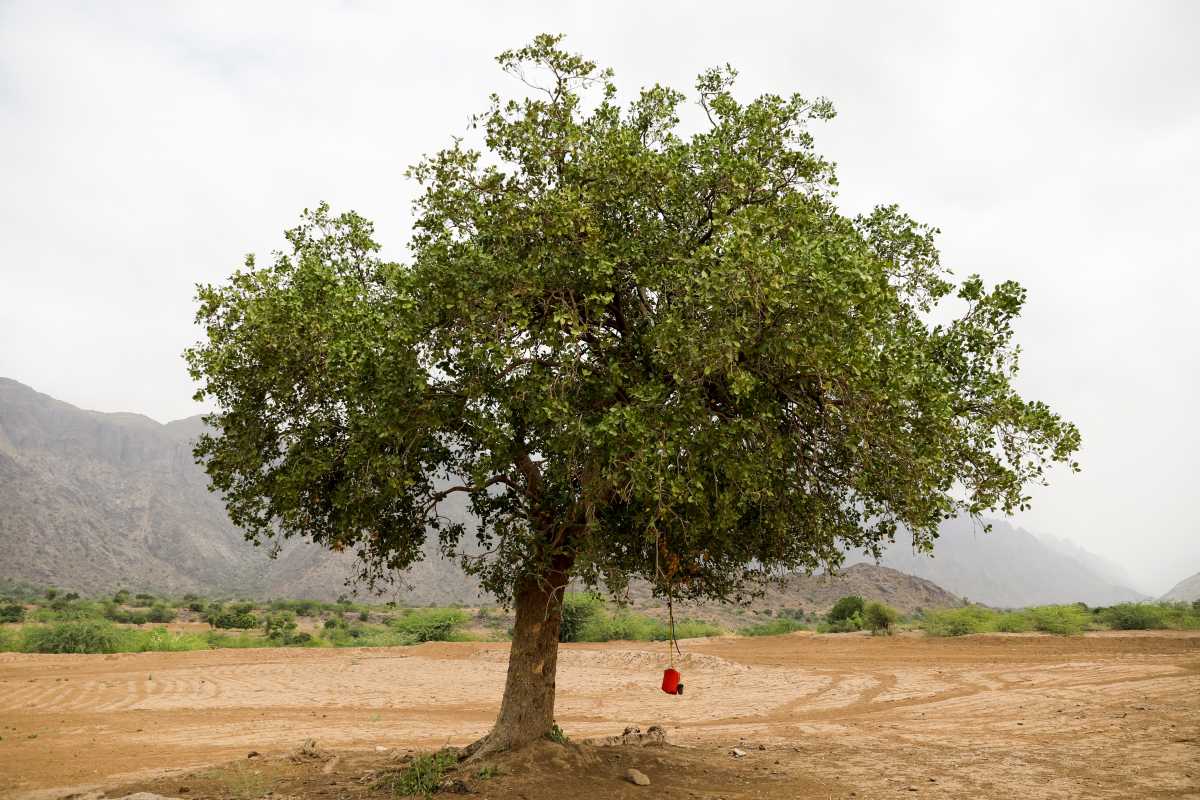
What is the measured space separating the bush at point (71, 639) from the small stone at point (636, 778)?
33005 millimetres

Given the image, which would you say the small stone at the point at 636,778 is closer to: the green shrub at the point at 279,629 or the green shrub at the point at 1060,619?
the green shrub at the point at 1060,619

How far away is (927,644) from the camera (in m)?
37.4

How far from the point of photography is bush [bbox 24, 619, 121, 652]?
1362 inches

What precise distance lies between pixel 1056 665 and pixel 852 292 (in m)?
26.5

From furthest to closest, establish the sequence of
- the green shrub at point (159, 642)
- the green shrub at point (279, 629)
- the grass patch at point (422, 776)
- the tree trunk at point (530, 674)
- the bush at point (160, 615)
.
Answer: the bush at point (160, 615) → the green shrub at point (279, 629) → the green shrub at point (159, 642) → the tree trunk at point (530, 674) → the grass patch at point (422, 776)

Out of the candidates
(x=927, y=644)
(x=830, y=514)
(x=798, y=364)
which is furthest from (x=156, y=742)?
(x=927, y=644)

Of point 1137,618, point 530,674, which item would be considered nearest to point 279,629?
point 530,674

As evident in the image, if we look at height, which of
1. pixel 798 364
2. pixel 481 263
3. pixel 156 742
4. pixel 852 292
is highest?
pixel 481 263

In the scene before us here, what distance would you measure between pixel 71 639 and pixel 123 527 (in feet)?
255

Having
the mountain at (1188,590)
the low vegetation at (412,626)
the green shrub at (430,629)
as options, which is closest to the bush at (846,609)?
the low vegetation at (412,626)

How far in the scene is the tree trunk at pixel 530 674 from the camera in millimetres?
11781

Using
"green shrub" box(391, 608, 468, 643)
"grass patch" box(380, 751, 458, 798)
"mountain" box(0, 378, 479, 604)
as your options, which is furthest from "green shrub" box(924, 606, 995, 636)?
"mountain" box(0, 378, 479, 604)

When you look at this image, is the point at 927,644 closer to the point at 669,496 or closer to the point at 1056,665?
the point at 1056,665

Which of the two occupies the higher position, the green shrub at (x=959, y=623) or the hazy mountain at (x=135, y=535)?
the hazy mountain at (x=135, y=535)
